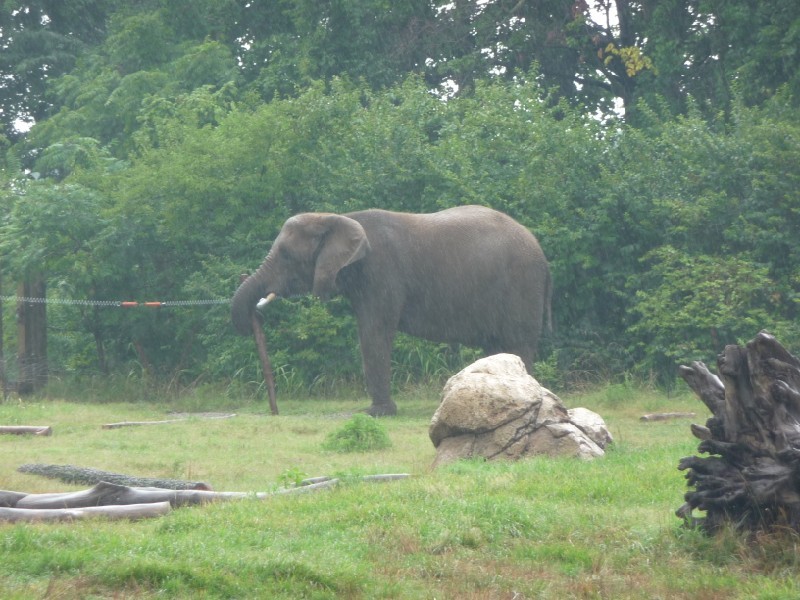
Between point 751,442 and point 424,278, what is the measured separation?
10689 millimetres

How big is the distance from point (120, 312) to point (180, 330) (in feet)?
3.44

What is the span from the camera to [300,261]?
17719 mm

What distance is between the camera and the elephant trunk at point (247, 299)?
696 inches

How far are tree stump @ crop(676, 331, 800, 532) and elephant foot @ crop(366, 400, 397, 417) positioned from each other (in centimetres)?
942

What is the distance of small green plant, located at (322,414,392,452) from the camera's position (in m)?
12.7

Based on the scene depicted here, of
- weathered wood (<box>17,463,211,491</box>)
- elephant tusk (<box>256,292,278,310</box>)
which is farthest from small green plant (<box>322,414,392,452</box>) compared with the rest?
elephant tusk (<box>256,292,278,310</box>)

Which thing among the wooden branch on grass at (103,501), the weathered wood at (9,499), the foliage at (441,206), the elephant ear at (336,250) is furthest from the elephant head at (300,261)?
the weathered wood at (9,499)

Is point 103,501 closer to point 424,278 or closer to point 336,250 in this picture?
point 336,250

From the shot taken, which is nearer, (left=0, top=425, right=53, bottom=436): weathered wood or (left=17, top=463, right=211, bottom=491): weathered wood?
(left=17, top=463, right=211, bottom=491): weathered wood

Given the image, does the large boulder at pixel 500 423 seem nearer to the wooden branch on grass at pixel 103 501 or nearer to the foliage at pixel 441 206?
the wooden branch on grass at pixel 103 501

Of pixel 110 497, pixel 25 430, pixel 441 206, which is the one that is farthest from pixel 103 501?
pixel 441 206

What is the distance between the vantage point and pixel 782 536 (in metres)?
7.31

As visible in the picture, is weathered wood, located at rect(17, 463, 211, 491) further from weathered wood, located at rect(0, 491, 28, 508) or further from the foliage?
the foliage

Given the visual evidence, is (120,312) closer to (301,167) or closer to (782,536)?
(301,167)
